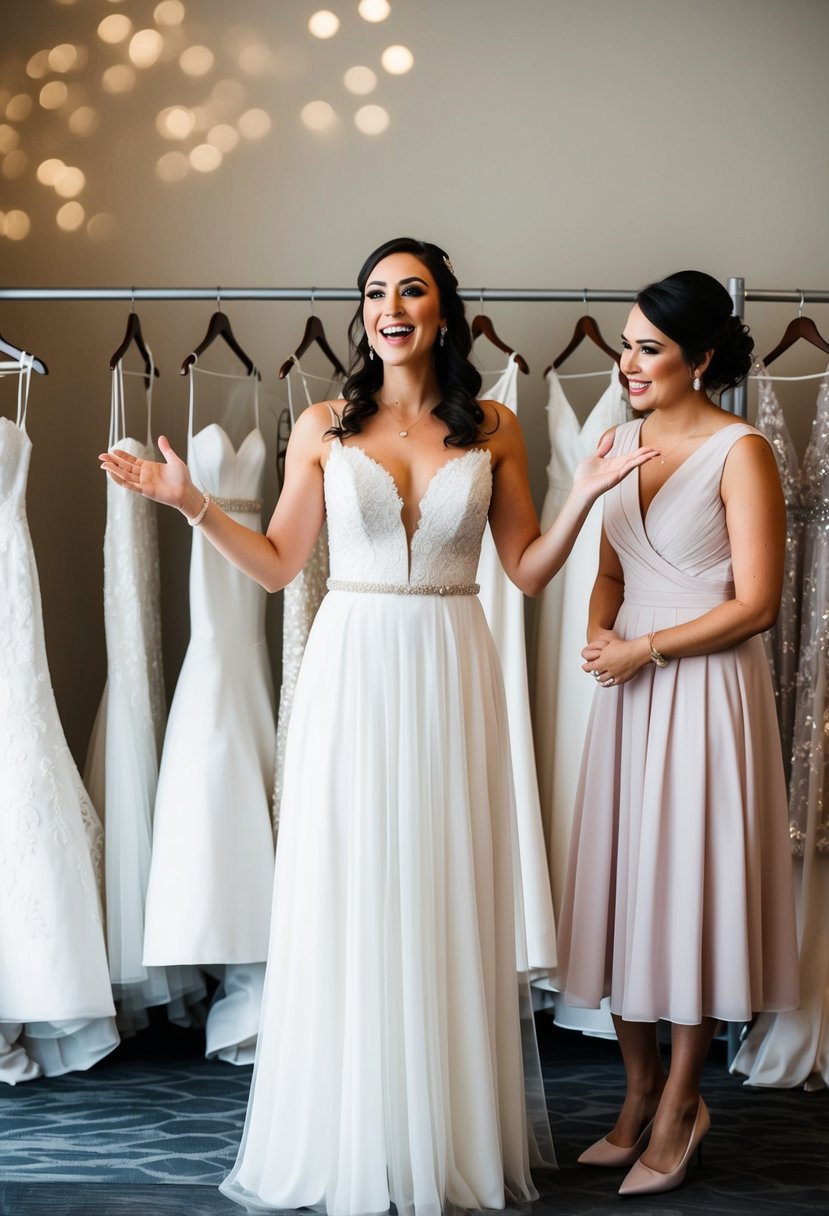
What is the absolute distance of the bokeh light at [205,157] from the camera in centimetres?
379

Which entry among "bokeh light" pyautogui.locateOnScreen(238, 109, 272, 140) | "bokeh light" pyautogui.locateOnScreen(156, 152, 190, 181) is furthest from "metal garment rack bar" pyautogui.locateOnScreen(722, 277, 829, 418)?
"bokeh light" pyautogui.locateOnScreen(156, 152, 190, 181)

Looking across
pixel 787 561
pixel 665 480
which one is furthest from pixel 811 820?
pixel 665 480

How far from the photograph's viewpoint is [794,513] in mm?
3219

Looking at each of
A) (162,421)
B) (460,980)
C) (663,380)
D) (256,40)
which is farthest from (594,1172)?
(256,40)

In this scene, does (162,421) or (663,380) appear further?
(162,421)

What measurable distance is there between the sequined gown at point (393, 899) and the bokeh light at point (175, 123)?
1824mm

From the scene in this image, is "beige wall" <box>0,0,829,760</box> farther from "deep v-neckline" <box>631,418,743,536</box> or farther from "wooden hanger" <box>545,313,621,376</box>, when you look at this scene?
"deep v-neckline" <box>631,418,743,536</box>

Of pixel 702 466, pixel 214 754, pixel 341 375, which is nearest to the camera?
pixel 702 466

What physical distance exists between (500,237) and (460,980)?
237cm

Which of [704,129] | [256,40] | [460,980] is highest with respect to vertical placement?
Answer: [256,40]

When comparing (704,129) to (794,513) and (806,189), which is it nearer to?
(806,189)

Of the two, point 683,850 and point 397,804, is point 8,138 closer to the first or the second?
point 397,804

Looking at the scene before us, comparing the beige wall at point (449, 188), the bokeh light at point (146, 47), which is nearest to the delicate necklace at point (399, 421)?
the beige wall at point (449, 188)

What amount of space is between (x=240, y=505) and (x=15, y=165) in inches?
55.2
